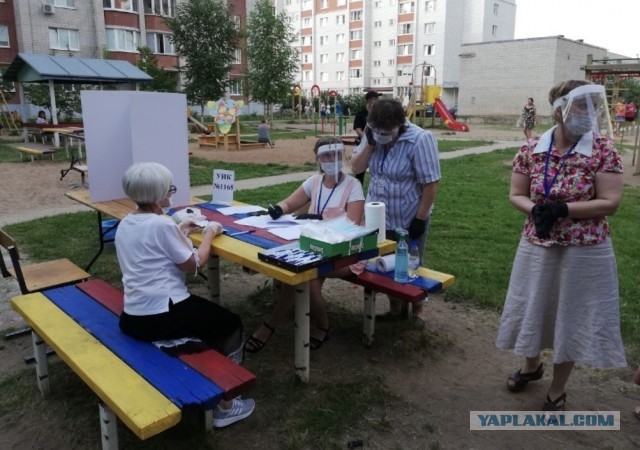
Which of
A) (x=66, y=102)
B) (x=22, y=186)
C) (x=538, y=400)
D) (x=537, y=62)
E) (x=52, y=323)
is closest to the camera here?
(x=52, y=323)

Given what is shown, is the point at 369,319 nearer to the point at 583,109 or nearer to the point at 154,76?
Answer: the point at 583,109

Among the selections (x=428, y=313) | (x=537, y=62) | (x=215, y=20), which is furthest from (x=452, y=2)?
(x=428, y=313)

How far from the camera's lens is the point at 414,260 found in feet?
11.4

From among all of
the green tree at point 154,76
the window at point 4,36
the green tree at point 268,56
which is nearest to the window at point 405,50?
the green tree at point 268,56

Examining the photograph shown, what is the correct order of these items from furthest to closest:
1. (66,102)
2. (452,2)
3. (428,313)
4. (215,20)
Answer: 1. (452,2)
2. (215,20)
3. (66,102)
4. (428,313)

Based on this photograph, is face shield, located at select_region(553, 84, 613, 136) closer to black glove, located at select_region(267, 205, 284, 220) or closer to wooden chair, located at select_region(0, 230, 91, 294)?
black glove, located at select_region(267, 205, 284, 220)

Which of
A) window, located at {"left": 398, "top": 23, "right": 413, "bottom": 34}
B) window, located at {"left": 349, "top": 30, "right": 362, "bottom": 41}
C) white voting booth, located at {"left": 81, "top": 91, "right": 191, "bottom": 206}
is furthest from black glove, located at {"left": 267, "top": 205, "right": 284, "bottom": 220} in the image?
window, located at {"left": 349, "top": 30, "right": 362, "bottom": 41}

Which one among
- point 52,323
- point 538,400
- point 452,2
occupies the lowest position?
point 538,400

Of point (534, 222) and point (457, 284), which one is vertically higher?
point (534, 222)

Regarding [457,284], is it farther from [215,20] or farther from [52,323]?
[215,20]

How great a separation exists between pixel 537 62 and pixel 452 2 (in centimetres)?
1739

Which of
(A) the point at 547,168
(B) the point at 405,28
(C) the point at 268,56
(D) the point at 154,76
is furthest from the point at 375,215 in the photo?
(B) the point at 405,28

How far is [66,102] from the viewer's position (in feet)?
71.6

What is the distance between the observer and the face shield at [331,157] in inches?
137
